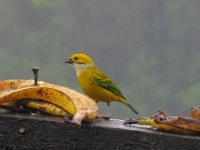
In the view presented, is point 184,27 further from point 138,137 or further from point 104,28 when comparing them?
→ point 138,137

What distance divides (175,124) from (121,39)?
69999mm

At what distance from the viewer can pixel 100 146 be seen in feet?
12.2

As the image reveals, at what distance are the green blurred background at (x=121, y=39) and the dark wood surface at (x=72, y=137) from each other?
43.2 metres

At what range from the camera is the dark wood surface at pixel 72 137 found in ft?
12.1

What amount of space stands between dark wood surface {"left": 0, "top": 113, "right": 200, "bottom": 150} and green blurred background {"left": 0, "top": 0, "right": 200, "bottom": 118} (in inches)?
1699

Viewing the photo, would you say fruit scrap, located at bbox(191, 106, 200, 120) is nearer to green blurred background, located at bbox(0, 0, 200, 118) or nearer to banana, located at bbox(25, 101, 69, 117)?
banana, located at bbox(25, 101, 69, 117)

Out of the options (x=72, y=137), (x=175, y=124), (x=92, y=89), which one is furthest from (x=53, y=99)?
(x=92, y=89)

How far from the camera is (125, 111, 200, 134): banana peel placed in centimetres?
372

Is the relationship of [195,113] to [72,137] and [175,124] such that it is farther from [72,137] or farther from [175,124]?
[72,137]

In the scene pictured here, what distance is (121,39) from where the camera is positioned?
73625 mm

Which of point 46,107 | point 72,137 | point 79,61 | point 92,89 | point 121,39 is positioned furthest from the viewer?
point 121,39

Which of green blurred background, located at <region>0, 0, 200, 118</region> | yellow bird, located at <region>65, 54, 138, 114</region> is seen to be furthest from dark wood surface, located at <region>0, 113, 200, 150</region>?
green blurred background, located at <region>0, 0, 200, 118</region>

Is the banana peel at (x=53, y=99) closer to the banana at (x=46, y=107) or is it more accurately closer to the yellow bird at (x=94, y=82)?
the banana at (x=46, y=107)

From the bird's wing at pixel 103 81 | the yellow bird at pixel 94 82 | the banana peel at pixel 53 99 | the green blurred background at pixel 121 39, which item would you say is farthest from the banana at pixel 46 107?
the green blurred background at pixel 121 39
